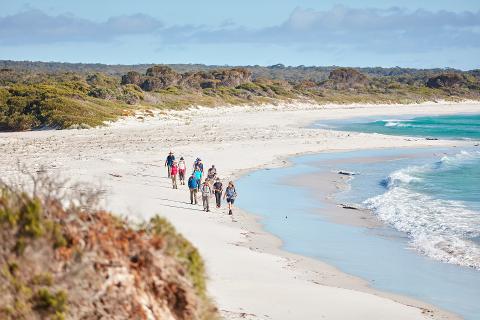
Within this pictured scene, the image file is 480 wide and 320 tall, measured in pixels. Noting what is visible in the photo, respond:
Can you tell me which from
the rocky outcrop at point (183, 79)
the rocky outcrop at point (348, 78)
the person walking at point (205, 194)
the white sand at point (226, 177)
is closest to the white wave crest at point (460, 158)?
the white sand at point (226, 177)

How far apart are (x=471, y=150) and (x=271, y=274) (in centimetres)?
3191

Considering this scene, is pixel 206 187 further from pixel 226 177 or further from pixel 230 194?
pixel 226 177

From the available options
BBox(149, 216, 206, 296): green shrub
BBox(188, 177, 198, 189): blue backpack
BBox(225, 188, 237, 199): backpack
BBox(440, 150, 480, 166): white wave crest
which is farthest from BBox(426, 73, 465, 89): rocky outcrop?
BBox(149, 216, 206, 296): green shrub

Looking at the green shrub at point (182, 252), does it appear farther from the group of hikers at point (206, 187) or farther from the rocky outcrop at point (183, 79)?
the rocky outcrop at point (183, 79)

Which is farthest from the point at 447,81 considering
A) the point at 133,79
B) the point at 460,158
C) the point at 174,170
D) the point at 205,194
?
the point at 205,194

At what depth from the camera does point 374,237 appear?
15523mm

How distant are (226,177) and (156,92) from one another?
45.1 m

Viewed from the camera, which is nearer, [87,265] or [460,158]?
[87,265]

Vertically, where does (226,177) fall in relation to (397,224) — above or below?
above

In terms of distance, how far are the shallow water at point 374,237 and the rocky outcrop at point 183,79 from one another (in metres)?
51.8

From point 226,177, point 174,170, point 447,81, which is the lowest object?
point 226,177

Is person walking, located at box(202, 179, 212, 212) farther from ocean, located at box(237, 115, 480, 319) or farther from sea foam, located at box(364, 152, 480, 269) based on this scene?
sea foam, located at box(364, 152, 480, 269)

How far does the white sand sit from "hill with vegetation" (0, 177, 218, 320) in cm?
72

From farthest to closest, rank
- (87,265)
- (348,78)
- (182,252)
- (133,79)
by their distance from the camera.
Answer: (348,78) → (133,79) → (182,252) → (87,265)
